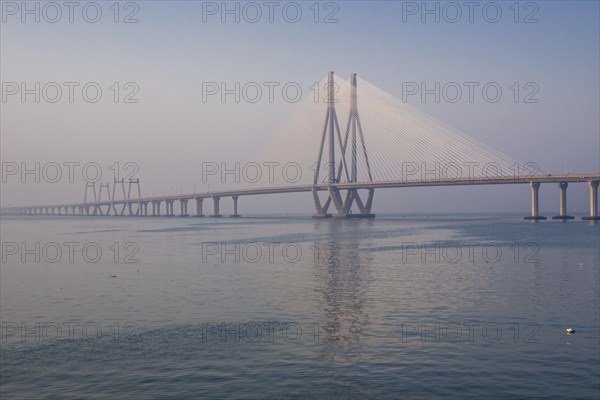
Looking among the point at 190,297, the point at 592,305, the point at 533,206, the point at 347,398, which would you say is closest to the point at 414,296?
the point at 592,305

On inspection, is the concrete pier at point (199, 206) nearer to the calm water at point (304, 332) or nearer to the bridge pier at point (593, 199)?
the bridge pier at point (593, 199)

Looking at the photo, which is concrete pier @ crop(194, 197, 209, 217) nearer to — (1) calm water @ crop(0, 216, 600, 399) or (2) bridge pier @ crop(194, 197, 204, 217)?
(2) bridge pier @ crop(194, 197, 204, 217)

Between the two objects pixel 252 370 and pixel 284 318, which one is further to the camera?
pixel 284 318

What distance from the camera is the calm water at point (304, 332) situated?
40.9 ft

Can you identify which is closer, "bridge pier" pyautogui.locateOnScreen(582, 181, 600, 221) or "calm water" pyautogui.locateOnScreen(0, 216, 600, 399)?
"calm water" pyautogui.locateOnScreen(0, 216, 600, 399)

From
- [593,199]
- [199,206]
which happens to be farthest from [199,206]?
[593,199]

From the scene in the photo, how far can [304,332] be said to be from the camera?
17.2 meters

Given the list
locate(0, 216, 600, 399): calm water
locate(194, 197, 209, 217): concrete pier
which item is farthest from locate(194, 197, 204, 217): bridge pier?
locate(0, 216, 600, 399): calm water

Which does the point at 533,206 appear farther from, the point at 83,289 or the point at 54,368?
the point at 54,368

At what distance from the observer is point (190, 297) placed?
953 inches

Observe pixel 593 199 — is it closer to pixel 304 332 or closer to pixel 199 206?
pixel 304 332

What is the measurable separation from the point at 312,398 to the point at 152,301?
42.3 feet

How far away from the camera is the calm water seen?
12477 mm

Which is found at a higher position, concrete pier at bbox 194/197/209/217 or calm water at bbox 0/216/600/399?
concrete pier at bbox 194/197/209/217
